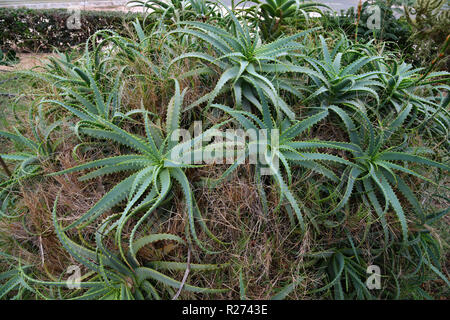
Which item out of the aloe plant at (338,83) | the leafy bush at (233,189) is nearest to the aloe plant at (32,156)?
the leafy bush at (233,189)

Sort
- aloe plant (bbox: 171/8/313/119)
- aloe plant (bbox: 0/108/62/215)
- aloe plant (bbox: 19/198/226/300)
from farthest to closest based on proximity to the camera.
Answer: aloe plant (bbox: 0/108/62/215)
aloe plant (bbox: 171/8/313/119)
aloe plant (bbox: 19/198/226/300)

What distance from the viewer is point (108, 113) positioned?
64.6 inches

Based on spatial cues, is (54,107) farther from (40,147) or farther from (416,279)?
(416,279)

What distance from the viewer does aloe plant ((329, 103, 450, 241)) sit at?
1.39m

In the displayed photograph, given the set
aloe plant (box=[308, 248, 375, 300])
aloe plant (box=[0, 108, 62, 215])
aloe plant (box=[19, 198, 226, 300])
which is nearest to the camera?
aloe plant (box=[19, 198, 226, 300])

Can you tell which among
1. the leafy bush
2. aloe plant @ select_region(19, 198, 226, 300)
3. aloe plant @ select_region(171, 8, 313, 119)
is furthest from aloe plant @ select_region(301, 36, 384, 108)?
aloe plant @ select_region(19, 198, 226, 300)

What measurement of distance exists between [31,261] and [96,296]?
0.47m

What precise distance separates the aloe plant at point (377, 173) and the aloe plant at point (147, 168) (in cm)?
72

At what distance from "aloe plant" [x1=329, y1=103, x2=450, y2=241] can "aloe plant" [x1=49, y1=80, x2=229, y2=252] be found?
0.72 m

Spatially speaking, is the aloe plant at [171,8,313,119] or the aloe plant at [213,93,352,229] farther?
the aloe plant at [171,8,313,119]

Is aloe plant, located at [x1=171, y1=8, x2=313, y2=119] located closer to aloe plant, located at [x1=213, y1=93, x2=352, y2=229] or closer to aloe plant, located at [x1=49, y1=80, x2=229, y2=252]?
aloe plant, located at [x1=213, y1=93, x2=352, y2=229]

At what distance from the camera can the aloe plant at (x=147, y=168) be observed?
1.32 meters

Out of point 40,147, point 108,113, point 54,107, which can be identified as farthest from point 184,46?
point 40,147

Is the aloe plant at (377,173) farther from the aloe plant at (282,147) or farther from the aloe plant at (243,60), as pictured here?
the aloe plant at (243,60)
